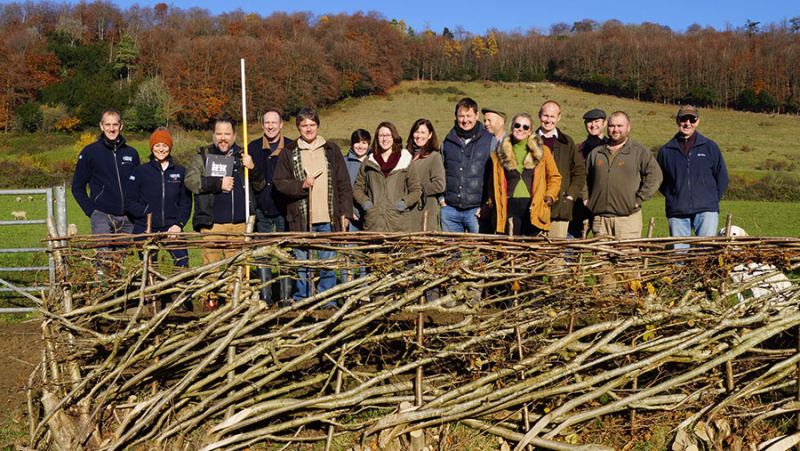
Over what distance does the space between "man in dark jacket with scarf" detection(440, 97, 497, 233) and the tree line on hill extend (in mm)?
51591

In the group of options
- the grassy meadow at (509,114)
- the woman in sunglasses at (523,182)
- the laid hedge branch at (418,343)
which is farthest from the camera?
the grassy meadow at (509,114)

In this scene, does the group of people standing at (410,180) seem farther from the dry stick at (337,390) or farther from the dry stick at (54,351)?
the dry stick at (337,390)

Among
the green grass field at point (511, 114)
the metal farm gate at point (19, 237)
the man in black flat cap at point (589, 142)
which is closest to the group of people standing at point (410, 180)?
the man in black flat cap at point (589, 142)

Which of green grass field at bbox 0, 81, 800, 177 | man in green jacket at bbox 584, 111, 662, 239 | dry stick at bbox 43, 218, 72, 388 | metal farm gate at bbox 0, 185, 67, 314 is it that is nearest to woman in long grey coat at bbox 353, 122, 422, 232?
man in green jacket at bbox 584, 111, 662, 239

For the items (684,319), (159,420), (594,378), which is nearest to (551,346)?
(594,378)

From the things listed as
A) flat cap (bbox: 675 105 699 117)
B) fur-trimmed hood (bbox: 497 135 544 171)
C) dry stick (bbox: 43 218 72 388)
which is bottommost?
dry stick (bbox: 43 218 72 388)

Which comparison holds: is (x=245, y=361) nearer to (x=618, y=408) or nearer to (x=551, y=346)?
(x=551, y=346)

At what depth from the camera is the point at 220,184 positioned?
745cm

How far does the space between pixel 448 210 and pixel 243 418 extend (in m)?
3.68

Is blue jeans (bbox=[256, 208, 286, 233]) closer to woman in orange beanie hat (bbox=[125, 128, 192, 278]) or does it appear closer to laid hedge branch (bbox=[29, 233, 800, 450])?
woman in orange beanie hat (bbox=[125, 128, 192, 278])

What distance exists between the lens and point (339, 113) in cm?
6384

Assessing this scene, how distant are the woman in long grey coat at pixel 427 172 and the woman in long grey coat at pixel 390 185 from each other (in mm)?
124

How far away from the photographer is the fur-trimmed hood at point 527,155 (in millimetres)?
7246

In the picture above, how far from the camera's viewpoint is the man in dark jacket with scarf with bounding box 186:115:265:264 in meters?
7.44
